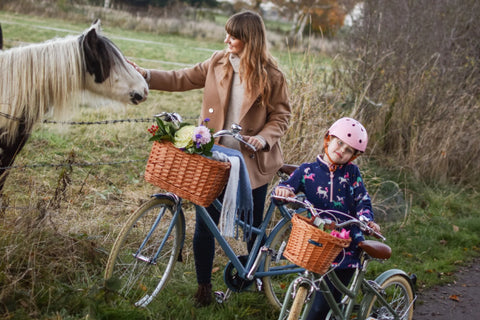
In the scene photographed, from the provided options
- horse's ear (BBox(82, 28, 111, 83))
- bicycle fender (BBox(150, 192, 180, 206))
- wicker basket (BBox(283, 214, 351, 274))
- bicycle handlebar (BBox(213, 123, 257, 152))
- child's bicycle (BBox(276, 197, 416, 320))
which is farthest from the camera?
horse's ear (BBox(82, 28, 111, 83))

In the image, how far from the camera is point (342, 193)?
2.95 meters

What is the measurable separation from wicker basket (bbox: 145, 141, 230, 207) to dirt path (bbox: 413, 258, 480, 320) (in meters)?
2.29

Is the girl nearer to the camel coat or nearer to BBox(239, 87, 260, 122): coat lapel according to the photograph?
the camel coat

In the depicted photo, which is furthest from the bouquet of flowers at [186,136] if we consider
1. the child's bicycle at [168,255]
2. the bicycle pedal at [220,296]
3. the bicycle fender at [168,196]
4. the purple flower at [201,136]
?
the bicycle pedal at [220,296]

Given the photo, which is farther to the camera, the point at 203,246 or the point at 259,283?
the point at 259,283

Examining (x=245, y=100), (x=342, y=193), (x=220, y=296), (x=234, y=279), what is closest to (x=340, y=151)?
(x=342, y=193)

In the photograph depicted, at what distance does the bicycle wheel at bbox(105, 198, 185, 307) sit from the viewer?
3.01m

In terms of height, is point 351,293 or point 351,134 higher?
point 351,134

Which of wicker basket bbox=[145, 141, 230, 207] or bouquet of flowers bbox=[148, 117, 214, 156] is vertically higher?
bouquet of flowers bbox=[148, 117, 214, 156]

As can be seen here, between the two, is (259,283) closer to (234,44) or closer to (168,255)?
(168,255)

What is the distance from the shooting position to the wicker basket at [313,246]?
240 centimetres

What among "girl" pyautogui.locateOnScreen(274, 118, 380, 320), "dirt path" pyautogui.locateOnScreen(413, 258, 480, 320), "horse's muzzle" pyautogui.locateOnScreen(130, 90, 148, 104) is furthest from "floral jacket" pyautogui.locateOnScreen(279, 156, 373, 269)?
"dirt path" pyautogui.locateOnScreen(413, 258, 480, 320)

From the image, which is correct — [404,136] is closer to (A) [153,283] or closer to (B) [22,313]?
(A) [153,283]

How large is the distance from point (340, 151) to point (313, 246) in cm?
69
